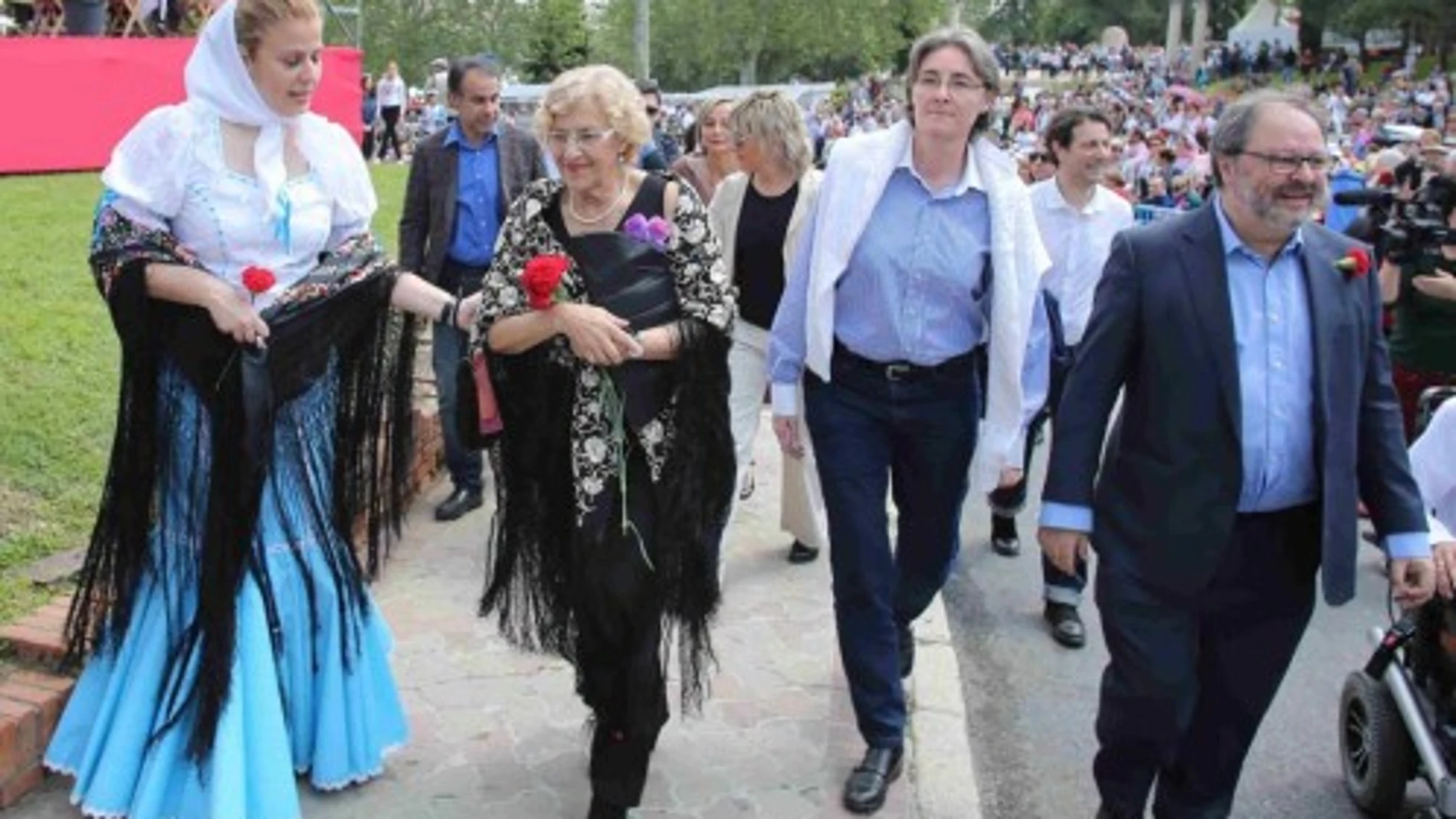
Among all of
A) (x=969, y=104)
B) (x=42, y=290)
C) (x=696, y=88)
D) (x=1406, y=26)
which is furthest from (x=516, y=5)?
(x=969, y=104)

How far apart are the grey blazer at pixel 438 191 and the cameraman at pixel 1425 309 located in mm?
4032

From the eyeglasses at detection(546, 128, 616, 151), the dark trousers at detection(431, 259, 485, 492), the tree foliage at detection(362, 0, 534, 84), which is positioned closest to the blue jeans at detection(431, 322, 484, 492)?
the dark trousers at detection(431, 259, 485, 492)

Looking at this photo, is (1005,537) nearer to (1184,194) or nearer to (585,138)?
(585,138)

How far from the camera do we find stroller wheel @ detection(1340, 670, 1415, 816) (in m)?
4.01

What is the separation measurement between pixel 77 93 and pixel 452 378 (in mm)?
10372

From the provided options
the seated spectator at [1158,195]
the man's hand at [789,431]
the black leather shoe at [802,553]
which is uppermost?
the man's hand at [789,431]

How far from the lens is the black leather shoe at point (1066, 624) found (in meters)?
5.60

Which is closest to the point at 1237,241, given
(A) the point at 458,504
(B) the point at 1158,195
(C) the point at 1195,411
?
(C) the point at 1195,411

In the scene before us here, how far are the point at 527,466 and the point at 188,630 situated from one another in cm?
90

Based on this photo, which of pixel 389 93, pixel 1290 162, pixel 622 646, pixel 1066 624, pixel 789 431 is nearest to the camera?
pixel 1290 162

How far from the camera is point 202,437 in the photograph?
3.41 m

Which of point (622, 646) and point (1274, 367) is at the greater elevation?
point (1274, 367)

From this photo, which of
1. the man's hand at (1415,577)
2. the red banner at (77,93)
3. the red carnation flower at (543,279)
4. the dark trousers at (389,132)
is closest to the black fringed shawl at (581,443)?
the red carnation flower at (543,279)

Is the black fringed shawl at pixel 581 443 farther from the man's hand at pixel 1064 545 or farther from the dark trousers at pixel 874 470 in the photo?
the man's hand at pixel 1064 545
